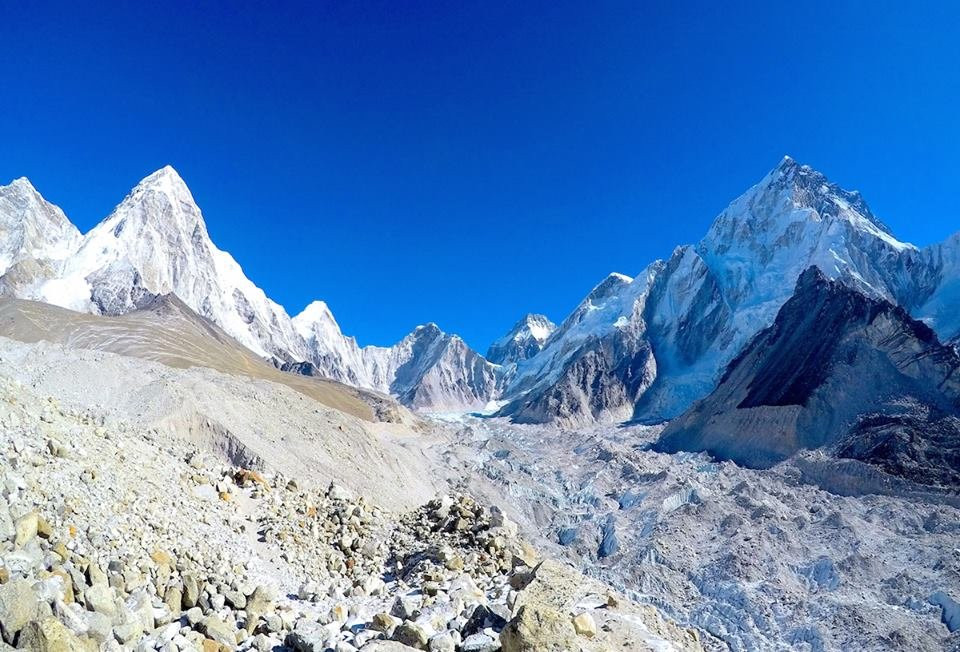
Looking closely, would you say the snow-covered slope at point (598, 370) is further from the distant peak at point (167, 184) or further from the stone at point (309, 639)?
the stone at point (309, 639)

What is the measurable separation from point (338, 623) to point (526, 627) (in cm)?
328

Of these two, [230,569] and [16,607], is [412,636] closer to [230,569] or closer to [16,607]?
[230,569]

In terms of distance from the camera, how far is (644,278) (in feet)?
511

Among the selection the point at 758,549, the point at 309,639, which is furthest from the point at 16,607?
the point at 758,549

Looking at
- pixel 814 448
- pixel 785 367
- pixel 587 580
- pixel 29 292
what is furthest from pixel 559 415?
pixel 587 580

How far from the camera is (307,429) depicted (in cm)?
2545

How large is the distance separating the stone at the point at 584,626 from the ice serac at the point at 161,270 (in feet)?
368

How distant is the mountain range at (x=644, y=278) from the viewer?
103 meters

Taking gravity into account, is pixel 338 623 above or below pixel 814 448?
below

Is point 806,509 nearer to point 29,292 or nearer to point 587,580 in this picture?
point 587,580

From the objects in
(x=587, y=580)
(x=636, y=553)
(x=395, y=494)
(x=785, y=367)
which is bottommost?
(x=587, y=580)

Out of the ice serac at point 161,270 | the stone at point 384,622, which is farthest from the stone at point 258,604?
the ice serac at point 161,270

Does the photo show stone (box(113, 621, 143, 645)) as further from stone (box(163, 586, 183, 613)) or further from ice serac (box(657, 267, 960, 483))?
ice serac (box(657, 267, 960, 483))

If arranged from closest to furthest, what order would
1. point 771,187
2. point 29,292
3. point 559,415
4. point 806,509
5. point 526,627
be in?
point 526,627 < point 806,509 < point 29,292 < point 559,415 < point 771,187
